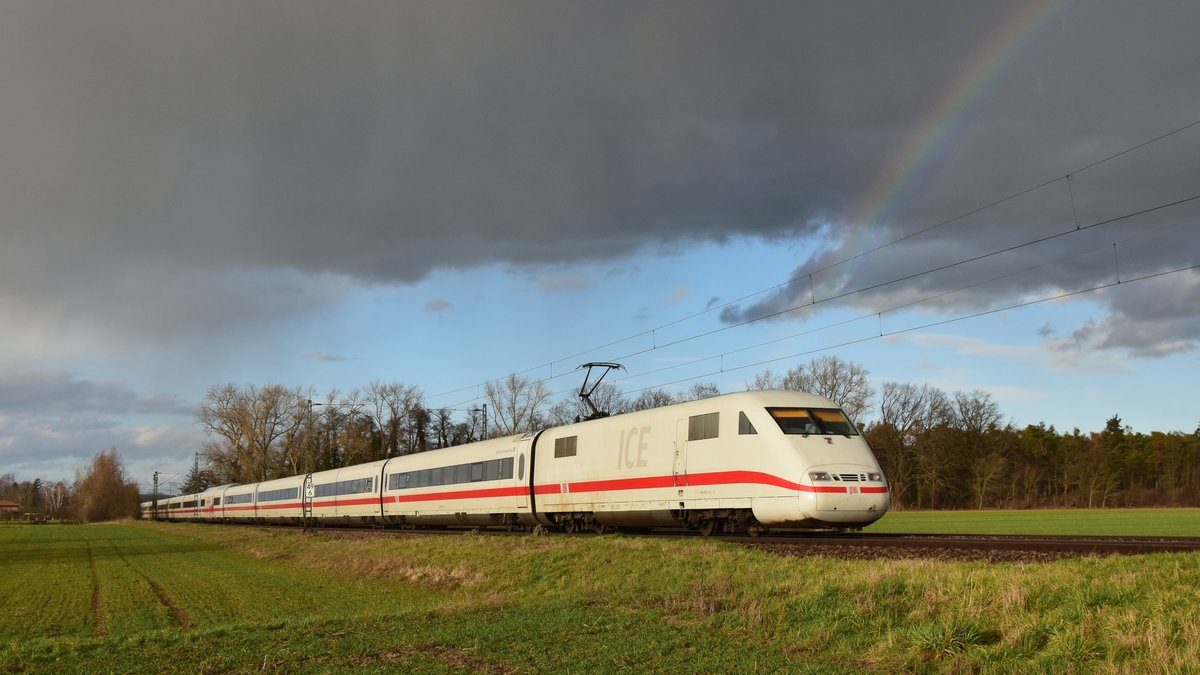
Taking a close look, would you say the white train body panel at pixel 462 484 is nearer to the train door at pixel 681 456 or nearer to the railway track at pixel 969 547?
the train door at pixel 681 456

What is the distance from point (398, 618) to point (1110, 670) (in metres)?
9.71

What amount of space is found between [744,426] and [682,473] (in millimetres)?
2629

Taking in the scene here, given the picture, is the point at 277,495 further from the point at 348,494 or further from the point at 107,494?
the point at 107,494

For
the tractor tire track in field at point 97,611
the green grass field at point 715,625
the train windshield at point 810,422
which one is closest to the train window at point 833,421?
the train windshield at point 810,422

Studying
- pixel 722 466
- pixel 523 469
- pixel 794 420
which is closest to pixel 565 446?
pixel 523 469

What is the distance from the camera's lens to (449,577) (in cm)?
2236

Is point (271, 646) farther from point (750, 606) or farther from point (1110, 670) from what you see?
point (1110, 670)

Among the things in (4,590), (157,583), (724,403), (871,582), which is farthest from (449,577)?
(4,590)

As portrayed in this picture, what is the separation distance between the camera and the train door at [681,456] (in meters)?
22.3

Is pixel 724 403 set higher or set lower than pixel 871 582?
higher

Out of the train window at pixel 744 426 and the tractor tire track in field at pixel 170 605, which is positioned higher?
the train window at pixel 744 426

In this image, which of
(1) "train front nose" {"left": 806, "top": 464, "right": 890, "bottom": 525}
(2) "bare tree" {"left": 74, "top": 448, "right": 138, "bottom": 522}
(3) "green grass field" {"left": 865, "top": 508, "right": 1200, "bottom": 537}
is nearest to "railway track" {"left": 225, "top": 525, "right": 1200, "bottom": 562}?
(1) "train front nose" {"left": 806, "top": 464, "right": 890, "bottom": 525}

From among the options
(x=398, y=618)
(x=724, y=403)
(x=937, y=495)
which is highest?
(x=724, y=403)

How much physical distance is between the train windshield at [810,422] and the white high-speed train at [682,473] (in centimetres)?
3
